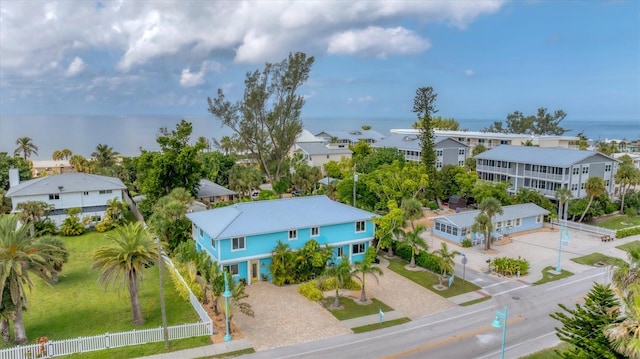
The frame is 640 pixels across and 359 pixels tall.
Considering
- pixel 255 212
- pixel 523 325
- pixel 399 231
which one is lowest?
pixel 523 325

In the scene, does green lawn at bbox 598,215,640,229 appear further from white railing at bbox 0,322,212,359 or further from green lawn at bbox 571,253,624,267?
white railing at bbox 0,322,212,359

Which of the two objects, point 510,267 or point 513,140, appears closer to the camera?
point 510,267

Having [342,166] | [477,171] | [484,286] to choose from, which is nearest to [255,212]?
[484,286]

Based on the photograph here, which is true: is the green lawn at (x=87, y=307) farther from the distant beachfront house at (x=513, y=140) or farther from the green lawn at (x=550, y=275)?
the distant beachfront house at (x=513, y=140)

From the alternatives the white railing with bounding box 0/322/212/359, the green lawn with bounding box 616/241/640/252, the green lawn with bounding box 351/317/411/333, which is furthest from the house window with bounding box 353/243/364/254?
the green lawn with bounding box 616/241/640/252

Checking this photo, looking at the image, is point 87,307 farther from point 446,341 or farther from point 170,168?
point 170,168

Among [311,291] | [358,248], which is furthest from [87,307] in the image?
[358,248]

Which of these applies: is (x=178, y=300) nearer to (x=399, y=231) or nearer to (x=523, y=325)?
(x=399, y=231)
